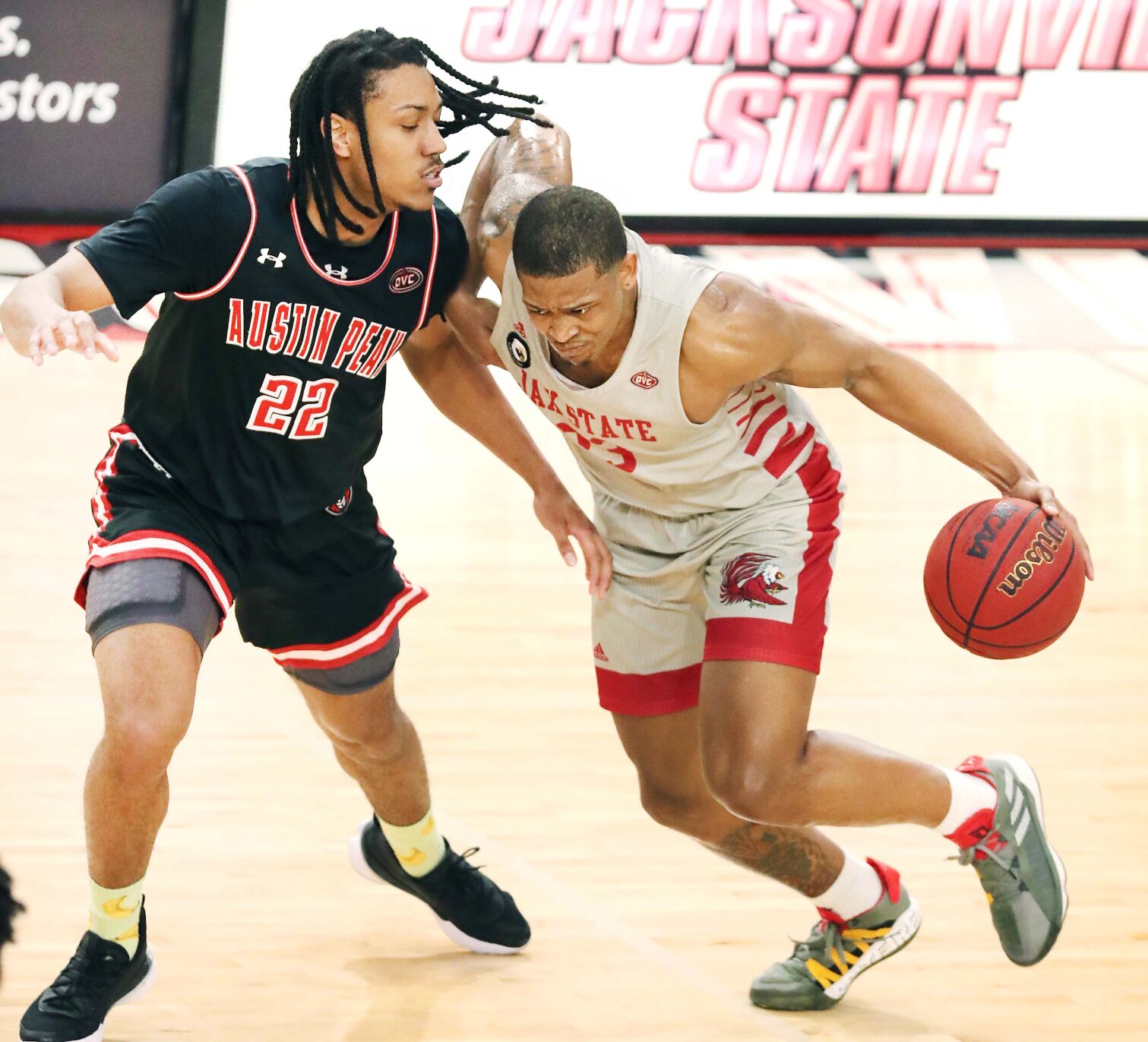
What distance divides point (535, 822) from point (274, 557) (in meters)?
1.33

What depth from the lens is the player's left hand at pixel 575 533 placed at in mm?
3729

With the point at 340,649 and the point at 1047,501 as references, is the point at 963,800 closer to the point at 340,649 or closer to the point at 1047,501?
the point at 1047,501

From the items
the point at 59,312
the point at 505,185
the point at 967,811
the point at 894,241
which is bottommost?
the point at 967,811

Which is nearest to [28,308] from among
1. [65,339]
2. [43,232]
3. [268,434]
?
[65,339]

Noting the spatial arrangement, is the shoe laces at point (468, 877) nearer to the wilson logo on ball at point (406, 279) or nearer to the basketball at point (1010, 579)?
the basketball at point (1010, 579)

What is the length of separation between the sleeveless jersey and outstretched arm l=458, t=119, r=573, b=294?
5.7 inches

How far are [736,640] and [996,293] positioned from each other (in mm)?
9265

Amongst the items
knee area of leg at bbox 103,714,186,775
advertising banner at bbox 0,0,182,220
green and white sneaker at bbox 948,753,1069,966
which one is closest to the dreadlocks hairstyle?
knee area of leg at bbox 103,714,186,775

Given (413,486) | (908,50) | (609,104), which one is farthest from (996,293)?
(413,486)

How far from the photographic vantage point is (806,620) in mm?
3607

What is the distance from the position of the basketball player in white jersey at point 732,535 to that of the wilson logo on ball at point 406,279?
17 cm

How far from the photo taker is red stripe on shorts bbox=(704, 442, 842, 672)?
355cm

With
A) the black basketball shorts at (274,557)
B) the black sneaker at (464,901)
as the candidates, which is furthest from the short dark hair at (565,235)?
the black sneaker at (464,901)

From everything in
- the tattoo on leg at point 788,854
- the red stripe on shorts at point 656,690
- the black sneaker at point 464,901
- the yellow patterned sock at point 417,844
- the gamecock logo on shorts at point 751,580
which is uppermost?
the gamecock logo on shorts at point 751,580
